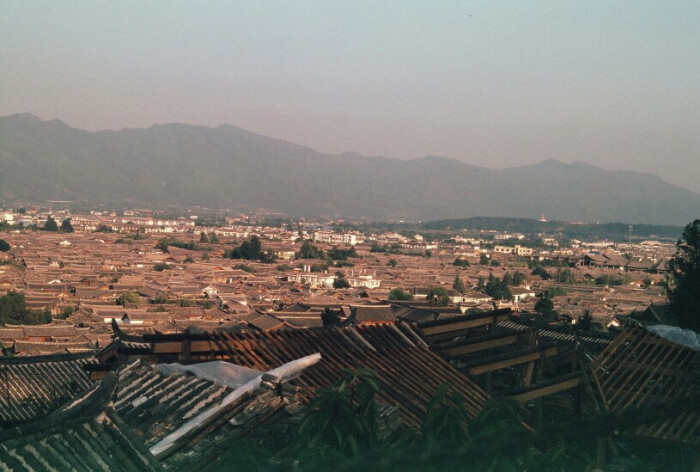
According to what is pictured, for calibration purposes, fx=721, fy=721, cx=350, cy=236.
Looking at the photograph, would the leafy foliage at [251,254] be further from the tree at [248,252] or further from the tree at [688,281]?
the tree at [688,281]

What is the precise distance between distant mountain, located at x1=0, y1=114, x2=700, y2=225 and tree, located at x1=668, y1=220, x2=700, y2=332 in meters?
116

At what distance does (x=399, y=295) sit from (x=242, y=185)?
139 meters

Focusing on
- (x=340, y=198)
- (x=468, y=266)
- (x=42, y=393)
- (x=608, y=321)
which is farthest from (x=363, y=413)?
(x=340, y=198)

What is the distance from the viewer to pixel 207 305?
2106cm

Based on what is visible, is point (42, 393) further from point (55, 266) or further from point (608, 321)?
point (55, 266)

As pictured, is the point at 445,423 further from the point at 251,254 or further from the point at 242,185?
the point at 242,185

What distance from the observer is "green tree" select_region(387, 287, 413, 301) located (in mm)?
24053

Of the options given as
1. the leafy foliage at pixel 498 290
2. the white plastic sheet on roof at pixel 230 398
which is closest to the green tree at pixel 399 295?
the leafy foliage at pixel 498 290

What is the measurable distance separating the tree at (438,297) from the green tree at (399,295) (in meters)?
1.14

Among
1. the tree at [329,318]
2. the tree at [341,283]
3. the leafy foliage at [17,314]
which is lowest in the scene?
the tree at [341,283]

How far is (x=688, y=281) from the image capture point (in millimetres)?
8328

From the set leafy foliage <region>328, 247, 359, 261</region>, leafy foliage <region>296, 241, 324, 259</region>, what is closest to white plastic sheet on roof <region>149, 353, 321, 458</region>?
leafy foliage <region>328, 247, 359, 261</region>

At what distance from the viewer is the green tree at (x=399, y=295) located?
24053mm

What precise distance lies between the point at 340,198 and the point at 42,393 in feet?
517
